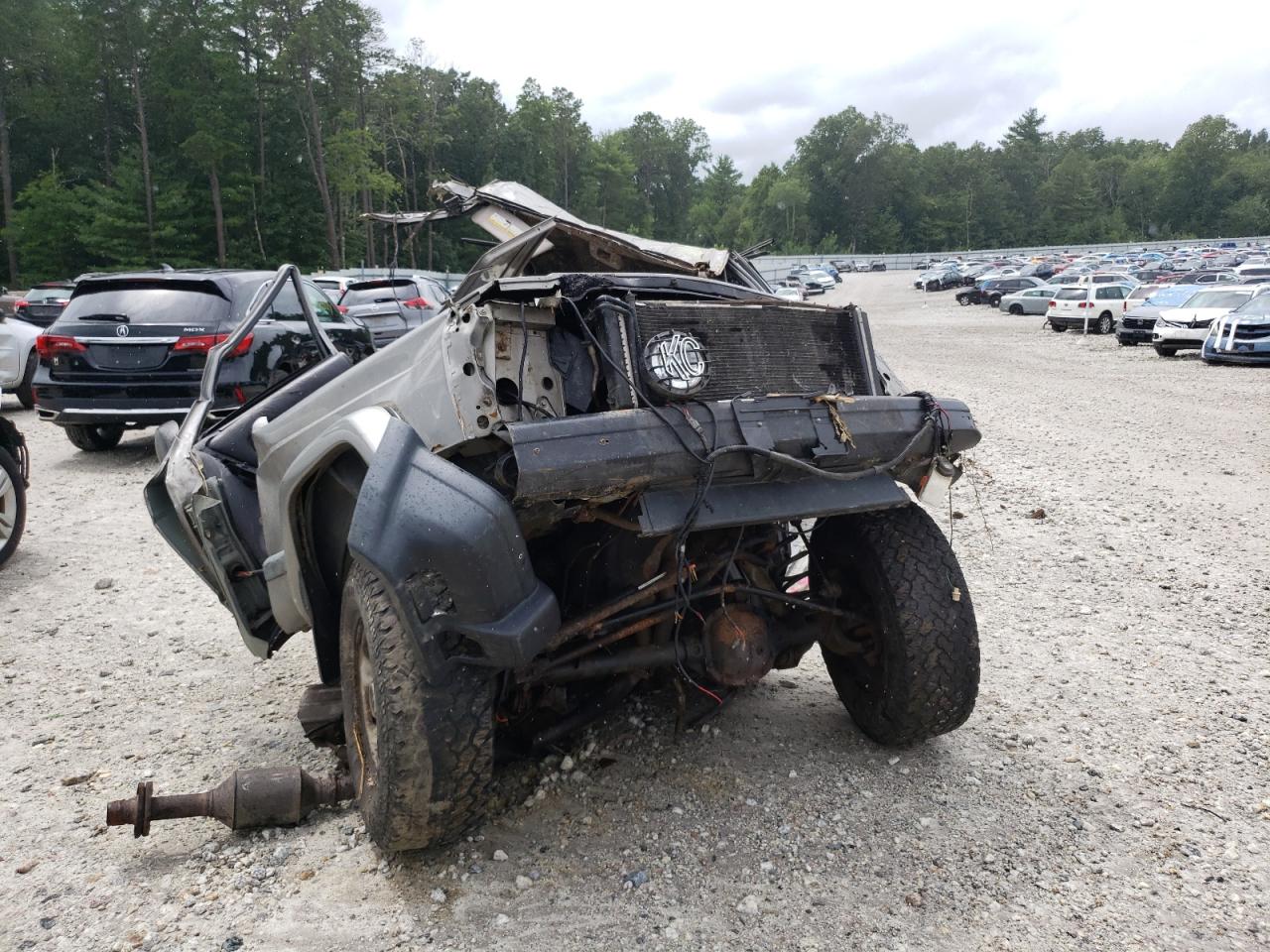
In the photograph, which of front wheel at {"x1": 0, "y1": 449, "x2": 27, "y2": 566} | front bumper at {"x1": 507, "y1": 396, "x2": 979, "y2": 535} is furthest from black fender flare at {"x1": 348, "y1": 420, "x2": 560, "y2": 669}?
front wheel at {"x1": 0, "y1": 449, "x2": 27, "y2": 566}

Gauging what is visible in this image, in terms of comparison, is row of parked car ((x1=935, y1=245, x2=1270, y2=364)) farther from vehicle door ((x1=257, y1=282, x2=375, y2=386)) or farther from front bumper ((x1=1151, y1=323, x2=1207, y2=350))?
vehicle door ((x1=257, y1=282, x2=375, y2=386))

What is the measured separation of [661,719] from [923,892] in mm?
1257

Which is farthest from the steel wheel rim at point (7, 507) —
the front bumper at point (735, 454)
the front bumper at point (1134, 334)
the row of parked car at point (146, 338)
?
the front bumper at point (1134, 334)

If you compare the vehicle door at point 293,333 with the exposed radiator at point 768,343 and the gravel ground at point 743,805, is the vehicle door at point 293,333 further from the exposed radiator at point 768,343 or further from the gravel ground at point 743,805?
the exposed radiator at point 768,343

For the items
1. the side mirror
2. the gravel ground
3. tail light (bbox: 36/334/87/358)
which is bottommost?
the gravel ground

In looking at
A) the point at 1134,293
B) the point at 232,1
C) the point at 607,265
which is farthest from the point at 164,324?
the point at 232,1

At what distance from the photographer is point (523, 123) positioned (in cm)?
7375

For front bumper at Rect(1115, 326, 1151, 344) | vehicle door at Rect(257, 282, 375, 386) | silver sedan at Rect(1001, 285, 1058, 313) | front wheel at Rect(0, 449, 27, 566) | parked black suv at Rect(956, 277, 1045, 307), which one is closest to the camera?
front wheel at Rect(0, 449, 27, 566)

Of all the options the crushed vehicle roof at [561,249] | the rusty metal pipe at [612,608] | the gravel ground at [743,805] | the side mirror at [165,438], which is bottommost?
the gravel ground at [743,805]

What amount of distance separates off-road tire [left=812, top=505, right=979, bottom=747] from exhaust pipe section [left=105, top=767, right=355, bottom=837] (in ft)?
5.88

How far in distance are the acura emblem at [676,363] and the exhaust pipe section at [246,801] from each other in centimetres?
163

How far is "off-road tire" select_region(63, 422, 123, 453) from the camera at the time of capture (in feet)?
31.3

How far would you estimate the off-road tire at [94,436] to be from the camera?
9.53m

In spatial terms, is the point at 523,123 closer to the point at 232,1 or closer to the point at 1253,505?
the point at 232,1
